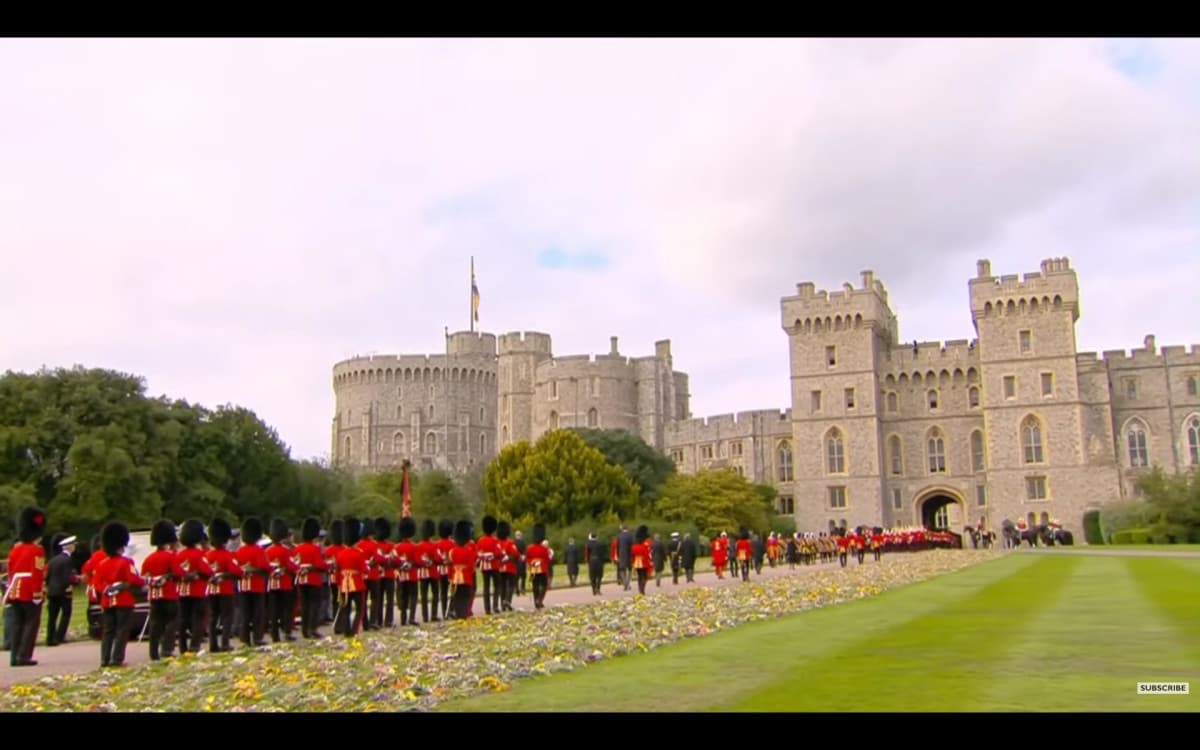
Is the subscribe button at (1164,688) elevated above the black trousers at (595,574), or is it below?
below

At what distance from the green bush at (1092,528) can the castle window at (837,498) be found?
46.8 feet

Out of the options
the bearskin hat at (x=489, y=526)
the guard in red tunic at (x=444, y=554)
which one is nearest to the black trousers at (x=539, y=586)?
the bearskin hat at (x=489, y=526)

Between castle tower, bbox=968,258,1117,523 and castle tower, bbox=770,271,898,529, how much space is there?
6778mm

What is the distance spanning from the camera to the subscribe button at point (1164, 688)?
26.9 feet

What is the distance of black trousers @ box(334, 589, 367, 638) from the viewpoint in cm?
1575

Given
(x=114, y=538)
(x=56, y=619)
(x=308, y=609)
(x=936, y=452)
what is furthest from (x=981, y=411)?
(x=114, y=538)

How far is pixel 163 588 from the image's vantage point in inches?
527

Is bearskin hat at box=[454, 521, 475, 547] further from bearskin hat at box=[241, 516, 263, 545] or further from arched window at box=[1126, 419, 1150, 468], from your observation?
arched window at box=[1126, 419, 1150, 468]

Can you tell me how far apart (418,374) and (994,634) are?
106 m

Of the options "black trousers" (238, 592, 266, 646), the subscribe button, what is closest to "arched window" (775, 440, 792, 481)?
"black trousers" (238, 592, 266, 646)

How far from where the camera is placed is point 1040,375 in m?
67.3

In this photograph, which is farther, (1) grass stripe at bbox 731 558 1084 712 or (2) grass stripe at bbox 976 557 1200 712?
(1) grass stripe at bbox 731 558 1084 712

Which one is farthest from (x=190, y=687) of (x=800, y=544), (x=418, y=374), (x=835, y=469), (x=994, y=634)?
(x=418, y=374)

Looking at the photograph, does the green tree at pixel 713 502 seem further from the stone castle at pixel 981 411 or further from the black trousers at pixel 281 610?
the black trousers at pixel 281 610
